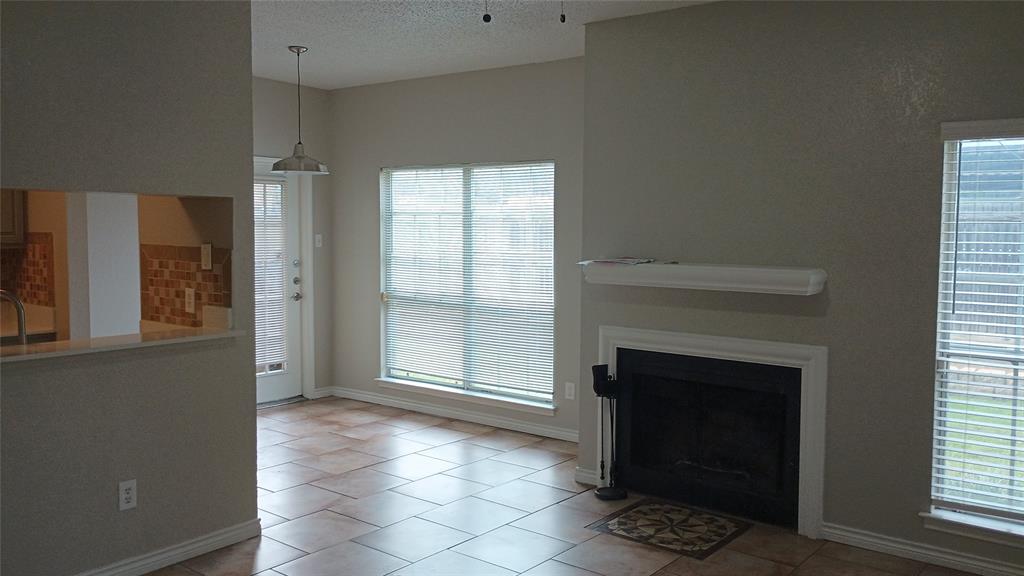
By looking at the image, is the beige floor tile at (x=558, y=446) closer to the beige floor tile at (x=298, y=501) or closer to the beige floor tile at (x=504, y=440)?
the beige floor tile at (x=504, y=440)

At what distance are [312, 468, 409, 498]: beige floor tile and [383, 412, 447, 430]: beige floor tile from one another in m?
1.09

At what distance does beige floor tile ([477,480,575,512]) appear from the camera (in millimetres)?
4336

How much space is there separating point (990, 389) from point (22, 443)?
3.83 m

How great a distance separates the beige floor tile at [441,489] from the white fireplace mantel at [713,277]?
4.39ft

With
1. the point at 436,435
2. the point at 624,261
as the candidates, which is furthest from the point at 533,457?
the point at 624,261

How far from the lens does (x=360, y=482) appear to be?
4695mm

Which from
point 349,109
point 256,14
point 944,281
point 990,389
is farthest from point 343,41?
point 990,389

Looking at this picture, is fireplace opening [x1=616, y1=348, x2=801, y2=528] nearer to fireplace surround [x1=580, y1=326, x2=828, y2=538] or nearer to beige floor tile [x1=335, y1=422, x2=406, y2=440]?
fireplace surround [x1=580, y1=326, x2=828, y2=538]

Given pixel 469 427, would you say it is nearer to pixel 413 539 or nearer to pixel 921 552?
pixel 413 539

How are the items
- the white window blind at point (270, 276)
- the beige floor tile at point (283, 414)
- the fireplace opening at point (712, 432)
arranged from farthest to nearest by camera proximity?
the white window blind at point (270, 276), the beige floor tile at point (283, 414), the fireplace opening at point (712, 432)

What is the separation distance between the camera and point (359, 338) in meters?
6.84

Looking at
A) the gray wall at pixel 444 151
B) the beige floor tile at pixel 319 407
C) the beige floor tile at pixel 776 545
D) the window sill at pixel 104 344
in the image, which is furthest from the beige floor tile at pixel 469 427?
the window sill at pixel 104 344

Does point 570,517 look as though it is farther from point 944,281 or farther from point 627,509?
point 944,281

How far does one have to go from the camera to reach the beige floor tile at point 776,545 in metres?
3.66
